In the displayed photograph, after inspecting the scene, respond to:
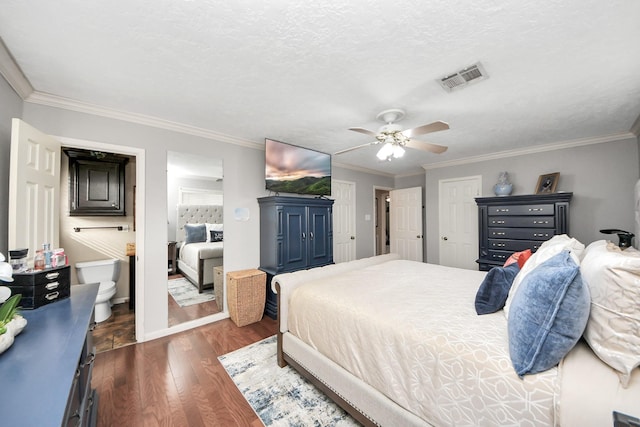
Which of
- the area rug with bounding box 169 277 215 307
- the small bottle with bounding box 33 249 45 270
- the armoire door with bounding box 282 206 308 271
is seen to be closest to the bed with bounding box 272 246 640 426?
the armoire door with bounding box 282 206 308 271

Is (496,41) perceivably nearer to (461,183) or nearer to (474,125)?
(474,125)

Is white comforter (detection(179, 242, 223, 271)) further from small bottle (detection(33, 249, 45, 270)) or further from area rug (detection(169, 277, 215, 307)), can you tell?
small bottle (detection(33, 249, 45, 270))

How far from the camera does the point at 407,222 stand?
551 centimetres

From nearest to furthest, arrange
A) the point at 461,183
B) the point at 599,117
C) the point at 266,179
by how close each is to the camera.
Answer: the point at 599,117
the point at 266,179
the point at 461,183

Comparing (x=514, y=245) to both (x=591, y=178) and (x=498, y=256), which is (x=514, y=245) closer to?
(x=498, y=256)

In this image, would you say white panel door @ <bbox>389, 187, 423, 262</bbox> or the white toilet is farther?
white panel door @ <bbox>389, 187, 423, 262</bbox>

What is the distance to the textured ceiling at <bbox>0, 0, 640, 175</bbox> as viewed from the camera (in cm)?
131

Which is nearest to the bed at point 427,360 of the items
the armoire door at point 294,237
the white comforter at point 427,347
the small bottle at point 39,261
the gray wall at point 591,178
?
the white comforter at point 427,347

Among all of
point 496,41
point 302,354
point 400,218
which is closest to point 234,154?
point 302,354

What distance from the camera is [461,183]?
15.1ft

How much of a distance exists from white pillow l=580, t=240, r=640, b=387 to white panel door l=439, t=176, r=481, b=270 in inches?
148

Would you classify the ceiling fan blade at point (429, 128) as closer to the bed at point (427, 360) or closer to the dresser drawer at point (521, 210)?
the bed at point (427, 360)

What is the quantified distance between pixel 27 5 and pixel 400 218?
5.67m

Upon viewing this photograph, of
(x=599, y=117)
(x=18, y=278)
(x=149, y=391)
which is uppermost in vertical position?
(x=599, y=117)
